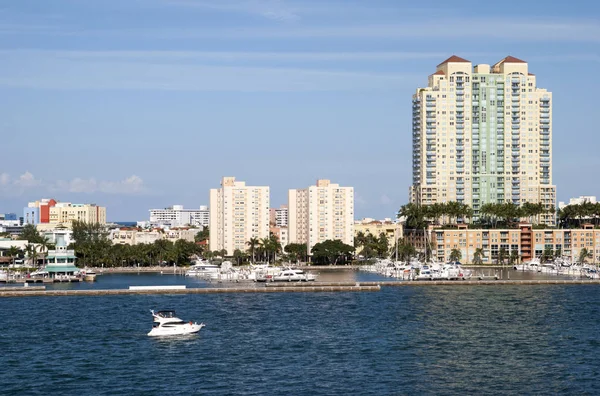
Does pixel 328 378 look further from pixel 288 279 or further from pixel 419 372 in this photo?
pixel 288 279

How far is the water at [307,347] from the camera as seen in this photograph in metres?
57.6

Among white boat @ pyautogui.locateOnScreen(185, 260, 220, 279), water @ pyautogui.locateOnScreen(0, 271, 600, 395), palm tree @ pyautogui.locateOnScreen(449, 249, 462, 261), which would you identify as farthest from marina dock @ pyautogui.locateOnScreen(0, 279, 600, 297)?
palm tree @ pyautogui.locateOnScreen(449, 249, 462, 261)

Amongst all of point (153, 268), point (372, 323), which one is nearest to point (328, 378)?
point (372, 323)

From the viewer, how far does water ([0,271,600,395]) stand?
5759cm

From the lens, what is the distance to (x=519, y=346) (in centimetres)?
7262

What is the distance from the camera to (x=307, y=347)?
71625mm

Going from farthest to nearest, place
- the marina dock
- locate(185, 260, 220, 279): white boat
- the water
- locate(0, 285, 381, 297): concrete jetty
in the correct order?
locate(185, 260, 220, 279): white boat → the marina dock → locate(0, 285, 381, 297): concrete jetty → the water

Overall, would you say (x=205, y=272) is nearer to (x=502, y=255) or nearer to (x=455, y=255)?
(x=455, y=255)

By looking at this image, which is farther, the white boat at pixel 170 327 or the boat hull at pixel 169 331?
the white boat at pixel 170 327

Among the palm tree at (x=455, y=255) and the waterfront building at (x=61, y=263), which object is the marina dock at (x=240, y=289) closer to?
the waterfront building at (x=61, y=263)

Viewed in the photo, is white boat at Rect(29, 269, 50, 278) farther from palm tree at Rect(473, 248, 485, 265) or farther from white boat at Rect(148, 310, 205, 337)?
white boat at Rect(148, 310, 205, 337)

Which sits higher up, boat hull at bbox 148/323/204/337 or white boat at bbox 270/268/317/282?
white boat at bbox 270/268/317/282

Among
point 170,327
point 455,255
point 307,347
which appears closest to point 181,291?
point 170,327

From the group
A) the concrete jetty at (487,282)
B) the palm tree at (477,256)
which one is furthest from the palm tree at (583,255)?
the concrete jetty at (487,282)
